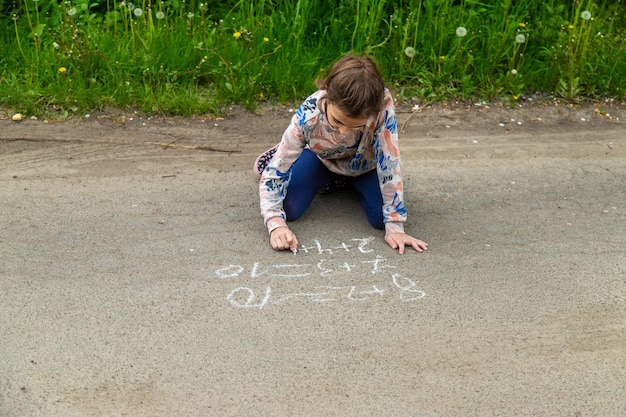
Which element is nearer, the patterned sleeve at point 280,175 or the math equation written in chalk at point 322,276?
the math equation written in chalk at point 322,276

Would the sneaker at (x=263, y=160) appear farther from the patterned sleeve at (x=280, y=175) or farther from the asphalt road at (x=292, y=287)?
the patterned sleeve at (x=280, y=175)

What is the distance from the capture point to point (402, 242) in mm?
3654

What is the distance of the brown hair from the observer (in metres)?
3.22

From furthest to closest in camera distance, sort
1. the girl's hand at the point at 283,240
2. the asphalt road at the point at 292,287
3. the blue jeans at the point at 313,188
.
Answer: the blue jeans at the point at 313,188
the girl's hand at the point at 283,240
the asphalt road at the point at 292,287

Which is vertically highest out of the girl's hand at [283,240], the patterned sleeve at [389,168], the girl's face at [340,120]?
the girl's face at [340,120]

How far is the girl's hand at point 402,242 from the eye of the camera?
365 cm

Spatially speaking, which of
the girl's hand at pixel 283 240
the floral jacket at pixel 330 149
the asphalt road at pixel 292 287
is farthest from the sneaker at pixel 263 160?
the girl's hand at pixel 283 240

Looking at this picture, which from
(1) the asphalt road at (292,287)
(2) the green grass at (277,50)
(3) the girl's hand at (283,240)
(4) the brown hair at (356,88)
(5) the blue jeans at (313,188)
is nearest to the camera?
(1) the asphalt road at (292,287)

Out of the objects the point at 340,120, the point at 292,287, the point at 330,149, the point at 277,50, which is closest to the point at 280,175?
the point at 330,149

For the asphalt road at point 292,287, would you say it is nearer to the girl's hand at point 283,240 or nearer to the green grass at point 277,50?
the girl's hand at point 283,240

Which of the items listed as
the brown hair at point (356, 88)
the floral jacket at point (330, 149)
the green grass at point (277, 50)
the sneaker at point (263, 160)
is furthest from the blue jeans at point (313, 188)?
the green grass at point (277, 50)

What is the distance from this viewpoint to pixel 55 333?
2.99 meters

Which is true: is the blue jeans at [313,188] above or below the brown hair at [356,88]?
below

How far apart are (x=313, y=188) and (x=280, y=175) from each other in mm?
282
